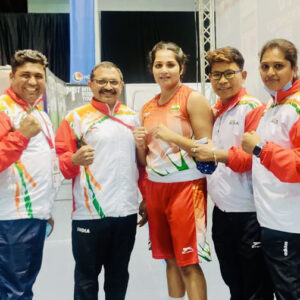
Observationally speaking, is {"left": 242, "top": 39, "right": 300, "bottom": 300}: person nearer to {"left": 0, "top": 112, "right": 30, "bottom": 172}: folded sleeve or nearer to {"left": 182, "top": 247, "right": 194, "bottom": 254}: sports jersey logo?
{"left": 182, "top": 247, "right": 194, "bottom": 254}: sports jersey logo

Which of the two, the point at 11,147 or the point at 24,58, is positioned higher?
the point at 24,58

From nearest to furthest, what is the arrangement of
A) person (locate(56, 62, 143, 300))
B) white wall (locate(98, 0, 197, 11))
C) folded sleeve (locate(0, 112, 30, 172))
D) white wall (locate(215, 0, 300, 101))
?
folded sleeve (locate(0, 112, 30, 172))
person (locate(56, 62, 143, 300))
white wall (locate(215, 0, 300, 101))
white wall (locate(98, 0, 197, 11))

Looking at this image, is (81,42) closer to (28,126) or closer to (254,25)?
(254,25)

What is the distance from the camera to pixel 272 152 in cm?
148

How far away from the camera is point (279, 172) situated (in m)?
1.48

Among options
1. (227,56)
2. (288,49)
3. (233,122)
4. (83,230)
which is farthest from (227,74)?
(83,230)

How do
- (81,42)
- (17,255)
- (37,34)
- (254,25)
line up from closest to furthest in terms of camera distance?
(17,255)
(254,25)
(81,42)
(37,34)

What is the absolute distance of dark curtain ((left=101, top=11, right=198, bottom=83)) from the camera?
10547 millimetres

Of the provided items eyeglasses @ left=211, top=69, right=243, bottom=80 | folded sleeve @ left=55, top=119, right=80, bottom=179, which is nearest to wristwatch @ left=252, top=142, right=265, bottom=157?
eyeglasses @ left=211, top=69, right=243, bottom=80

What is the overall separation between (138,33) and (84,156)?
9486 millimetres

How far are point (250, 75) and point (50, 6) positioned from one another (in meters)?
7.84

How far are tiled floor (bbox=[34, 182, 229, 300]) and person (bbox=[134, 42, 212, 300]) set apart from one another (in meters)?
0.71

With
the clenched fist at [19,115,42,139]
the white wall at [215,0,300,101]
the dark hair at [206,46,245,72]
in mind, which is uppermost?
the white wall at [215,0,300,101]

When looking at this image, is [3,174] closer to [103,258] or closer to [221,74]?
[103,258]
